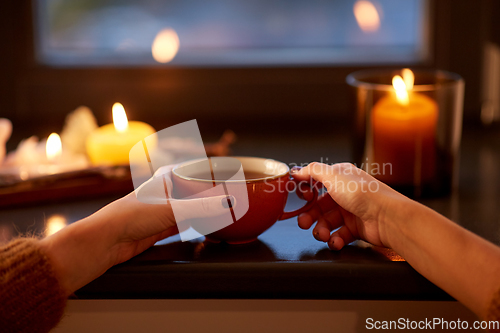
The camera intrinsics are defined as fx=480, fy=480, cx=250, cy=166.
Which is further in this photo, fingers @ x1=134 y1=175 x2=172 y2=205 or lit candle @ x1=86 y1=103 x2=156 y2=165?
lit candle @ x1=86 y1=103 x2=156 y2=165

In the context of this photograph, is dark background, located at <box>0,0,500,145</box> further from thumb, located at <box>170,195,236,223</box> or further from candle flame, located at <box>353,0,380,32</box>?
thumb, located at <box>170,195,236,223</box>

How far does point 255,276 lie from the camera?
51 cm

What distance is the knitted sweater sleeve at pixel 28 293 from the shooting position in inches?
18.2

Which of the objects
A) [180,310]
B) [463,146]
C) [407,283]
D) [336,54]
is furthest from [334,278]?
[336,54]

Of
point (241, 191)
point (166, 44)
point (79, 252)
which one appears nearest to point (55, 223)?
point (79, 252)

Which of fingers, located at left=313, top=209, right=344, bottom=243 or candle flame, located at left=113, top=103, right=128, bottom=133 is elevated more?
candle flame, located at left=113, top=103, right=128, bottom=133

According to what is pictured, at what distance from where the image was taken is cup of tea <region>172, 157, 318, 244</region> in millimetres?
511

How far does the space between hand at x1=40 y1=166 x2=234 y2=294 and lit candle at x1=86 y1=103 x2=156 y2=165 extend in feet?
0.95

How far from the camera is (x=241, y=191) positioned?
51 centimetres

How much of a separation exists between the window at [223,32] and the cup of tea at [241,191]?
639 mm

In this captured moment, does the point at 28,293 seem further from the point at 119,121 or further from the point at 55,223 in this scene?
the point at 119,121

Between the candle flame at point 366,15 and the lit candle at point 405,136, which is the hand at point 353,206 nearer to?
the lit candle at point 405,136

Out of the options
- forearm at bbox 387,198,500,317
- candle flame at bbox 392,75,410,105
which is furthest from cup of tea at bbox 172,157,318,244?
candle flame at bbox 392,75,410,105

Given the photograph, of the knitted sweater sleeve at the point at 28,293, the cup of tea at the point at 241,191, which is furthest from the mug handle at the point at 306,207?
the knitted sweater sleeve at the point at 28,293
